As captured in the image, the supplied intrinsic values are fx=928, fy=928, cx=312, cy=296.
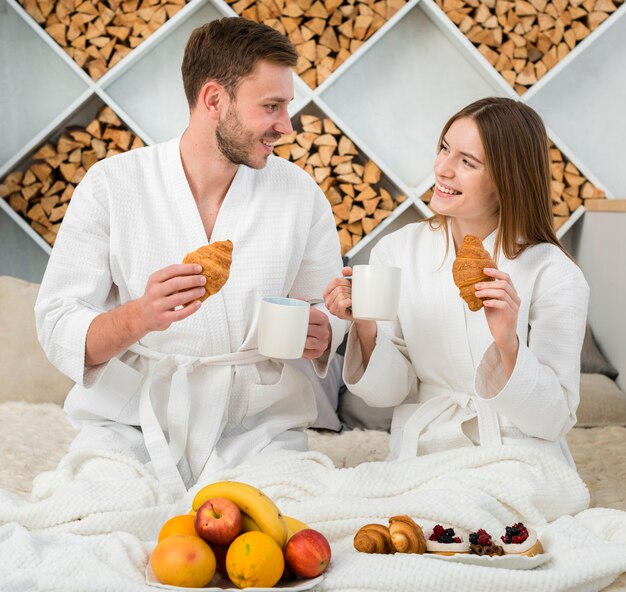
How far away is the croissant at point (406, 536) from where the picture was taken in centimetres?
144

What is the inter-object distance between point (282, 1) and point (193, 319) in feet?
5.86

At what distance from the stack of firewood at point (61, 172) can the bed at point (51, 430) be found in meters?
0.46

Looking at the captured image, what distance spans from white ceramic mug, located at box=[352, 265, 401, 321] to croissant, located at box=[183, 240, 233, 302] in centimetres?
25

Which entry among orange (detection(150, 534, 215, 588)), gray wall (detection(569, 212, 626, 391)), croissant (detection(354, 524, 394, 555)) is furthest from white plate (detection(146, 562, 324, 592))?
gray wall (detection(569, 212, 626, 391))

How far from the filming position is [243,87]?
198 centimetres

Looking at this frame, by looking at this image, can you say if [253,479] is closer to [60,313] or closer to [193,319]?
[193,319]

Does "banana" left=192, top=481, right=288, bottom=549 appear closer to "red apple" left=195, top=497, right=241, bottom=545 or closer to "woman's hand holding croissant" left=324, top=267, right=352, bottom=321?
"red apple" left=195, top=497, right=241, bottom=545

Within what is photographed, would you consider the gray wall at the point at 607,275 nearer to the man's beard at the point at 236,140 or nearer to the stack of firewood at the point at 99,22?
the man's beard at the point at 236,140

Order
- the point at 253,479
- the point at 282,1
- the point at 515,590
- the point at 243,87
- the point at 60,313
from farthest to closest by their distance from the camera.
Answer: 1. the point at 282,1
2. the point at 243,87
3. the point at 60,313
4. the point at 253,479
5. the point at 515,590

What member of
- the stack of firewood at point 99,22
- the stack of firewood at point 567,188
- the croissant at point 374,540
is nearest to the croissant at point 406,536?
the croissant at point 374,540

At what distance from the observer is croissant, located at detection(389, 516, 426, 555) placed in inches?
56.6

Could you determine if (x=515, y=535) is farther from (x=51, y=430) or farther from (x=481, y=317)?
(x=51, y=430)

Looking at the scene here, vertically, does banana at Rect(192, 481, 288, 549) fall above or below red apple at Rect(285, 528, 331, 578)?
above

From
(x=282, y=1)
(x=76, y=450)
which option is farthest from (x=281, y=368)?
(x=282, y=1)
